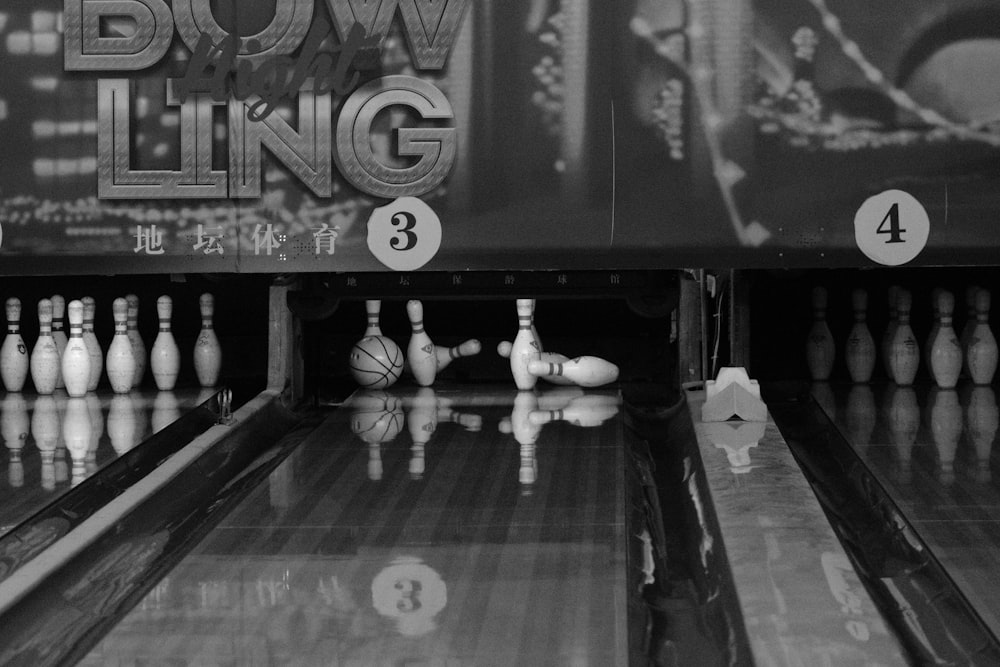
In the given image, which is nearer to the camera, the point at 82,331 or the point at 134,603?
the point at 134,603

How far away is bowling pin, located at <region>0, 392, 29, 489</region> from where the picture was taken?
279cm

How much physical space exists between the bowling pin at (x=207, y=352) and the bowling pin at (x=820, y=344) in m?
1.85

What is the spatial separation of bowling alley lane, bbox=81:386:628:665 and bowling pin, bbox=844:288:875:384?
104 centimetres

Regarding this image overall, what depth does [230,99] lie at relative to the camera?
3.62 metres

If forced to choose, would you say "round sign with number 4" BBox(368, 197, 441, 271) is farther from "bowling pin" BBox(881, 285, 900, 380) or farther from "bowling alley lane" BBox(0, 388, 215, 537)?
"bowling pin" BBox(881, 285, 900, 380)

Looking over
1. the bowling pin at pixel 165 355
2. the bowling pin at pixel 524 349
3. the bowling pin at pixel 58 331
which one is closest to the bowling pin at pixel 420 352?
the bowling pin at pixel 524 349

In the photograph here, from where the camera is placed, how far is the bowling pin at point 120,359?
388 cm

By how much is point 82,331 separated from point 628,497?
1.98 meters

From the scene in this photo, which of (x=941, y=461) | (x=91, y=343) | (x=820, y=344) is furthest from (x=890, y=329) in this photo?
(x=91, y=343)

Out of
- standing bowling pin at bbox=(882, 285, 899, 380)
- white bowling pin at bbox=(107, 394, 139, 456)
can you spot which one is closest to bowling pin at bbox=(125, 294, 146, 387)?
white bowling pin at bbox=(107, 394, 139, 456)

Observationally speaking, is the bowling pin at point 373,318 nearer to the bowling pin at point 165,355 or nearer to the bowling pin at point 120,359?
the bowling pin at point 165,355

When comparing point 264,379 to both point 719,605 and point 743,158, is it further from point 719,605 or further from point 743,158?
point 719,605

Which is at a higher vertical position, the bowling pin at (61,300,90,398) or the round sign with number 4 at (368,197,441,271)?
the round sign with number 4 at (368,197,441,271)

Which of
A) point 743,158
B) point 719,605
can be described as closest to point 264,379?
point 743,158
